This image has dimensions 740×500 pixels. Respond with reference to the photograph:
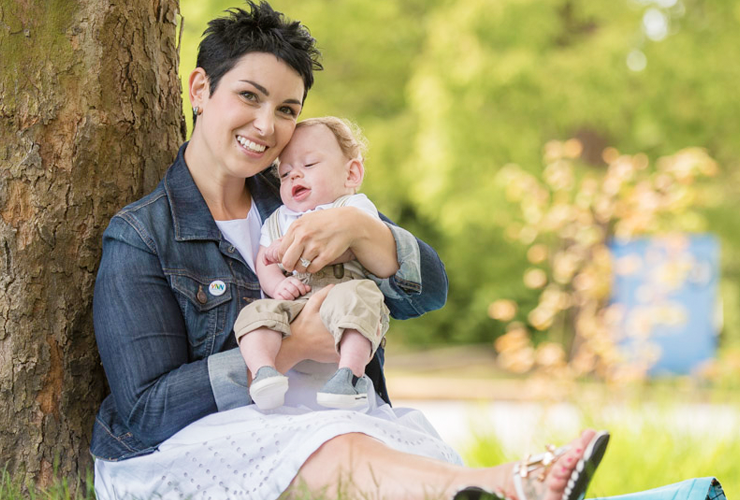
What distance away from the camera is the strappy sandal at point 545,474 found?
5.63 ft

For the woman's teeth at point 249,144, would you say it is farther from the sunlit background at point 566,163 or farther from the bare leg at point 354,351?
the sunlit background at point 566,163

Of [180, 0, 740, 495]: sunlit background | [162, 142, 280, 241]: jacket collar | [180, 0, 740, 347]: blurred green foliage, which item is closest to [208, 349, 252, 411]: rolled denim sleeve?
[162, 142, 280, 241]: jacket collar

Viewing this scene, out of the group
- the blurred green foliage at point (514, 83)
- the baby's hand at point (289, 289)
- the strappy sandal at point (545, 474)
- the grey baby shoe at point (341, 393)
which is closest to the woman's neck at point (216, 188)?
the baby's hand at point (289, 289)

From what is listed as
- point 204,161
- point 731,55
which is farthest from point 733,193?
point 204,161

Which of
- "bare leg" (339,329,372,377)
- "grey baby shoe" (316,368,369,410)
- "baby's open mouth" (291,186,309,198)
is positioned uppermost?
"baby's open mouth" (291,186,309,198)

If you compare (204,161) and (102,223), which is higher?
(204,161)

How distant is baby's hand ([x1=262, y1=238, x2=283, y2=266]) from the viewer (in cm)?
225

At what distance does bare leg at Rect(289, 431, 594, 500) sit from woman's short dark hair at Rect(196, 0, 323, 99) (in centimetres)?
108

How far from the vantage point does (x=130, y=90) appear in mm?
2518

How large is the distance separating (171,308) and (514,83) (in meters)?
6.21

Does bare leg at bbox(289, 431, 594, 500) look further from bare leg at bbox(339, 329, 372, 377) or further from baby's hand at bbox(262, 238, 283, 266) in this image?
baby's hand at bbox(262, 238, 283, 266)

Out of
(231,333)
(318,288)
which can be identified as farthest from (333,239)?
(231,333)

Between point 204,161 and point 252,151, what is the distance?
0.19m

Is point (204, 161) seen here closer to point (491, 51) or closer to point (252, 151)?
point (252, 151)
